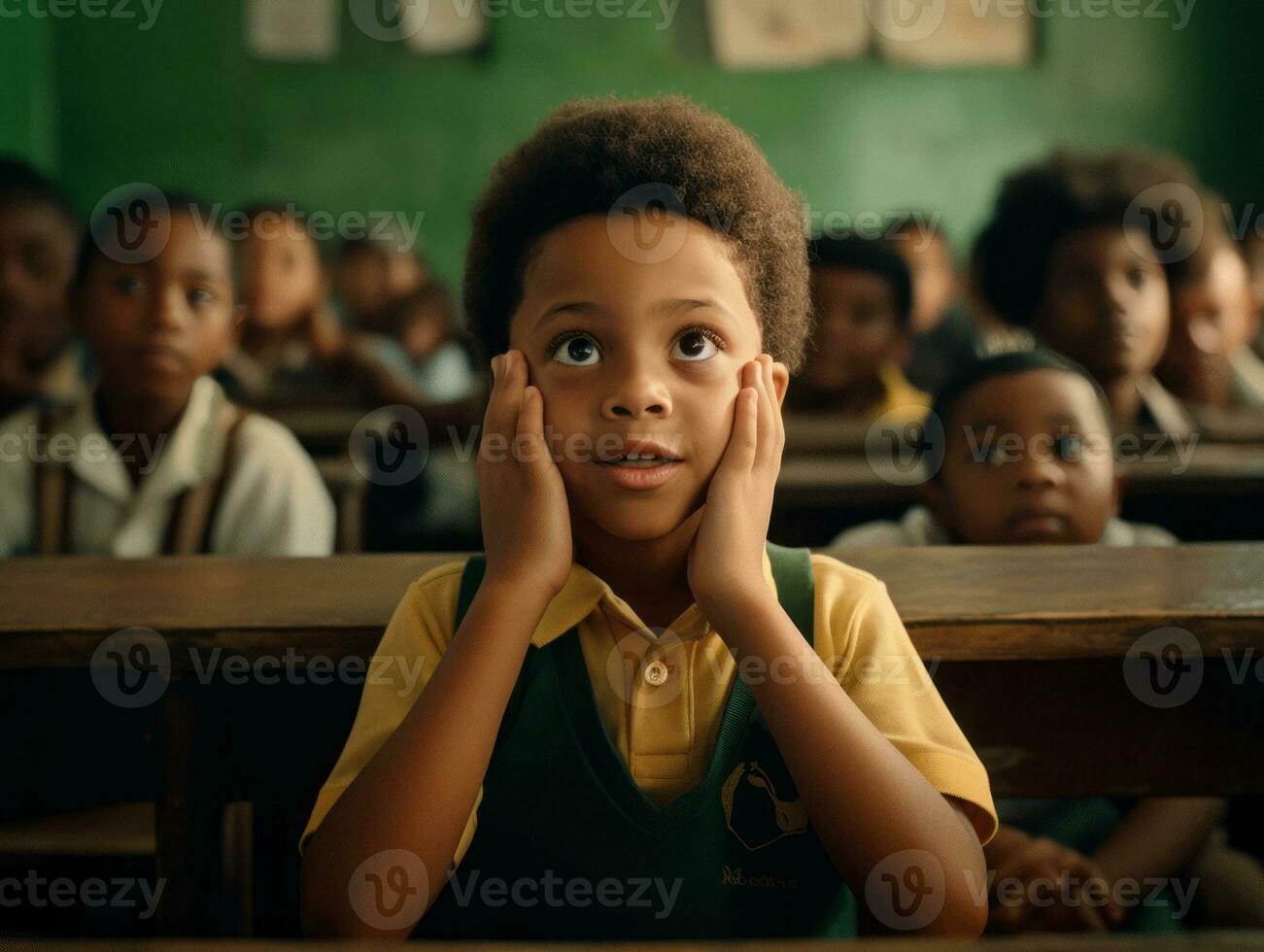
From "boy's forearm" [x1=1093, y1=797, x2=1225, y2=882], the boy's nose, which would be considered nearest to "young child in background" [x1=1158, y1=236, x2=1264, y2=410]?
"boy's forearm" [x1=1093, y1=797, x2=1225, y2=882]

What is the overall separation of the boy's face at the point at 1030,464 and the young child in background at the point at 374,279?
15.3ft

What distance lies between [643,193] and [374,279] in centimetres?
552

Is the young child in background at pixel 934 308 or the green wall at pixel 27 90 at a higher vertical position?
the green wall at pixel 27 90

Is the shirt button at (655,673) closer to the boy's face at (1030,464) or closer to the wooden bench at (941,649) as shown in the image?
the wooden bench at (941,649)

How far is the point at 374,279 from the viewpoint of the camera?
631cm

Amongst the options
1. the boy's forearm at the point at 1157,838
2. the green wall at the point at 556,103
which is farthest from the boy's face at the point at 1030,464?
the green wall at the point at 556,103

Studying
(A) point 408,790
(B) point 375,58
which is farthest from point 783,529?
(B) point 375,58

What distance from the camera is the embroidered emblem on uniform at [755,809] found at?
0.99 metres

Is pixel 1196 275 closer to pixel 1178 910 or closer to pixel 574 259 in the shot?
pixel 1178 910

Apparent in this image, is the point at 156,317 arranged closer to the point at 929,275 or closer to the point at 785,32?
the point at 929,275

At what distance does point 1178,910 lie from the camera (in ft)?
5.09

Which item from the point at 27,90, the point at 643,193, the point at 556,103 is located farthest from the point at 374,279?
the point at 643,193

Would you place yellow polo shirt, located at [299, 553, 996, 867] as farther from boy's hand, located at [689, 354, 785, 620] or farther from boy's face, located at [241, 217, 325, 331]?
boy's face, located at [241, 217, 325, 331]

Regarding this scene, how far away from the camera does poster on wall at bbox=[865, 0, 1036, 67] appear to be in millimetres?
7242
